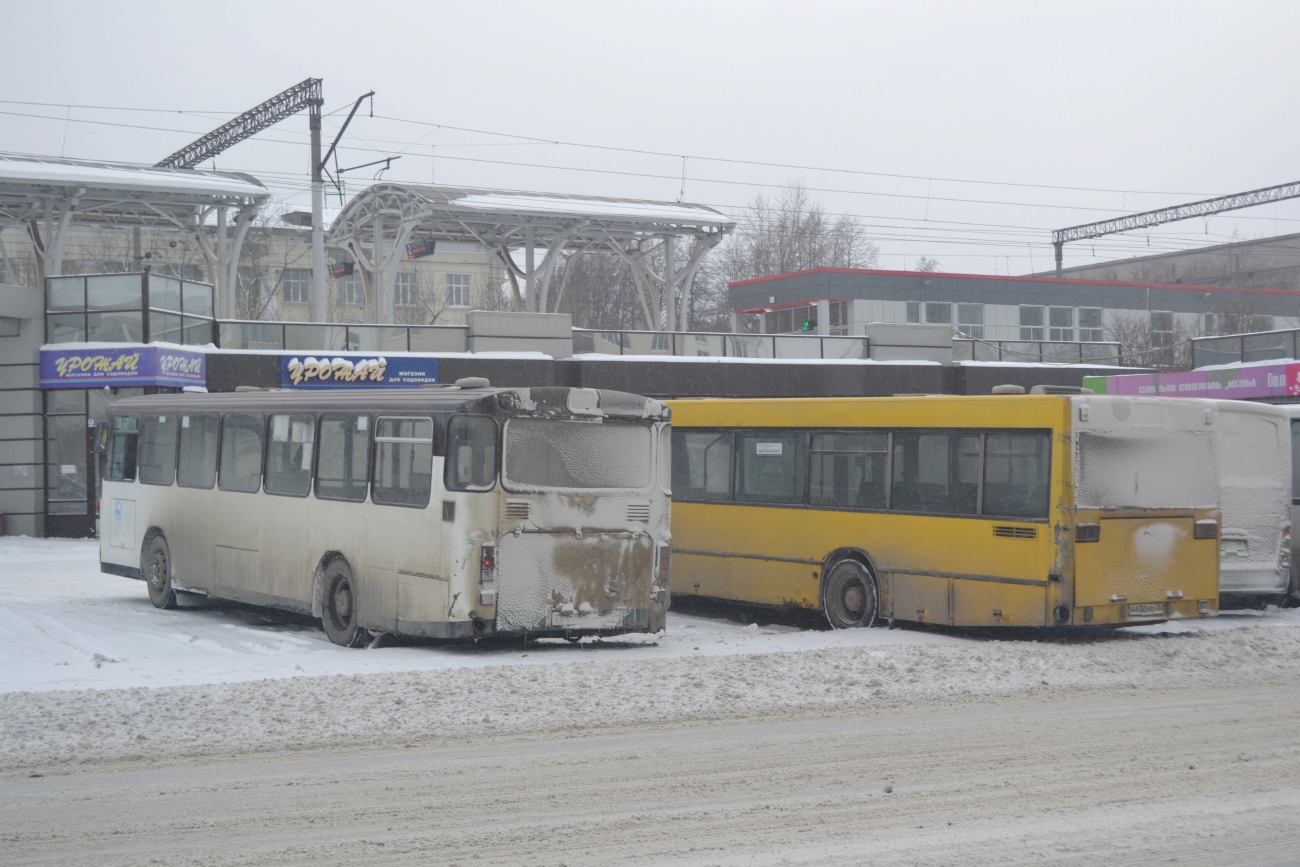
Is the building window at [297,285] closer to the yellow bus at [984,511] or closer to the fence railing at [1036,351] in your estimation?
the fence railing at [1036,351]

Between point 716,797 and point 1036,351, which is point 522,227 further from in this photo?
point 716,797

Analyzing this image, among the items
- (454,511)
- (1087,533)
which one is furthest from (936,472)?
(454,511)

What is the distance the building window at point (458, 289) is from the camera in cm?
8356

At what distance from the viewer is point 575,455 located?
13344 millimetres

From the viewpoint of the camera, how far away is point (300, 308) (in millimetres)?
79125

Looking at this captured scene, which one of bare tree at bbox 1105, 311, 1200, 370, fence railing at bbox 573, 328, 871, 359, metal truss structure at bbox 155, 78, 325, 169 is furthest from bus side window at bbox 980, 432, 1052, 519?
bare tree at bbox 1105, 311, 1200, 370

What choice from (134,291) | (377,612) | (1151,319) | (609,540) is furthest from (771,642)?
(1151,319)

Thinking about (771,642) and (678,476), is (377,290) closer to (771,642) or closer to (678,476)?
(678,476)

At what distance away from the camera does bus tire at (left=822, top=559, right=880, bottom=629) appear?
1522cm

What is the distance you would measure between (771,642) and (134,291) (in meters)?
20.4

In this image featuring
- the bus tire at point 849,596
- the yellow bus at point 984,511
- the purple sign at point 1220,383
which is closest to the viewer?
the yellow bus at point 984,511

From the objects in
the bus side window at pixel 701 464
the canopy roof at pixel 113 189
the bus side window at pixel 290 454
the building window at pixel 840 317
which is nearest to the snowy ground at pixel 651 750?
the bus side window at pixel 290 454

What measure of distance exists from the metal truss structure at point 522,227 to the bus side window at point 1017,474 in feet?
89.1

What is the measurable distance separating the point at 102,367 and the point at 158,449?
12.7 m
